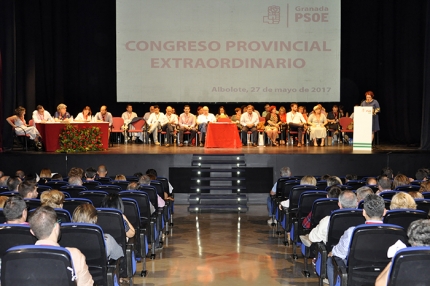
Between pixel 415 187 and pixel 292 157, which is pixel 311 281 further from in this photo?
pixel 292 157

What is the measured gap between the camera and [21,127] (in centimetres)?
1359

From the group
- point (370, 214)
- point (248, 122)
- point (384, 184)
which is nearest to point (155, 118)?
point (248, 122)

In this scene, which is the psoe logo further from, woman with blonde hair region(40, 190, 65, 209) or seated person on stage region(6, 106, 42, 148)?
woman with blonde hair region(40, 190, 65, 209)

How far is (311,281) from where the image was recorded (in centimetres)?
633

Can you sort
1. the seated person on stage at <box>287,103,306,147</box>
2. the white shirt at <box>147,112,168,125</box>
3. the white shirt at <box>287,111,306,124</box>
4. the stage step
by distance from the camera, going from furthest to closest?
the white shirt at <box>147,112,168,125</box>, the white shirt at <box>287,111,306,124</box>, the seated person on stage at <box>287,103,306,147</box>, the stage step

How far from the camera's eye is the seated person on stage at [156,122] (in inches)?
609

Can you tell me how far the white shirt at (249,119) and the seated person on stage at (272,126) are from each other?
0.32 m

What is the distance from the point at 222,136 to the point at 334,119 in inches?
150

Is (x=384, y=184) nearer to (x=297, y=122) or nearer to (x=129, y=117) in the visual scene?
(x=297, y=122)

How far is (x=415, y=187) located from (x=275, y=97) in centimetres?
954

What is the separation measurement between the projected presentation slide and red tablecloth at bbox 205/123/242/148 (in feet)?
9.46

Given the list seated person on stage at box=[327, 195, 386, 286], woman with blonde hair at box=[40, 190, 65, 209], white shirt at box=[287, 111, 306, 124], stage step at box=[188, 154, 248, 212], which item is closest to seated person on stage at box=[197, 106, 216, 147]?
white shirt at box=[287, 111, 306, 124]

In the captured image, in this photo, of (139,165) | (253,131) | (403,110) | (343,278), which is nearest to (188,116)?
(253,131)

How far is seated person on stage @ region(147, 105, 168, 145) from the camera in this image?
50.8 feet
